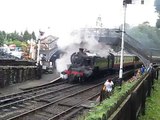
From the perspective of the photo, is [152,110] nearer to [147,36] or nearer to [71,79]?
[71,79]

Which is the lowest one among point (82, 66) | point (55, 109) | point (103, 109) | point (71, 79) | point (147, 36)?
point (55, 109)

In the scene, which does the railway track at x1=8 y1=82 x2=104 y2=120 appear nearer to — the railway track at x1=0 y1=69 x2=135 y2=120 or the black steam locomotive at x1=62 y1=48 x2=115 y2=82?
the railway track at x1=0 y1=69 x2=135 y2=120

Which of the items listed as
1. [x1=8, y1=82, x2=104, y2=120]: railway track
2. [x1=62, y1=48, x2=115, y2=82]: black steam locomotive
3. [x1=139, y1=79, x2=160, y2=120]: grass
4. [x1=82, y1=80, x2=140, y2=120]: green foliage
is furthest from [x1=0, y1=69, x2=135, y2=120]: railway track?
[x1=82, y1=80, x2=140, y2=120]: green foliage

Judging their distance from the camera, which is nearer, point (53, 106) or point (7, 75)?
point (53, 106)

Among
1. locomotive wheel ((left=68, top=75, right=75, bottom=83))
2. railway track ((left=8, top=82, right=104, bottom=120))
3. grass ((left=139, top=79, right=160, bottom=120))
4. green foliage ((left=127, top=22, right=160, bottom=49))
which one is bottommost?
railway track ((left=8, top=82, right=104, bottom=120))

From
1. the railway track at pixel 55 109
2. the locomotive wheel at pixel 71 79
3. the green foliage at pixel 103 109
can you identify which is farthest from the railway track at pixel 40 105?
the green foliage at pixel 103 109

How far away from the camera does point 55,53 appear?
38844 mm

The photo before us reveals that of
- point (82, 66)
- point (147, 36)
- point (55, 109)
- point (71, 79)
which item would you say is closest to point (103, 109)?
point (55, 109)

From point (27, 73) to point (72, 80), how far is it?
3.96m

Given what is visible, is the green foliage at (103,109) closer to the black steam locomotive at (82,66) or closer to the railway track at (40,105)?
the railway track at (40,105)

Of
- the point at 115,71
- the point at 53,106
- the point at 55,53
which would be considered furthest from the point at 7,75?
the point at 115,71

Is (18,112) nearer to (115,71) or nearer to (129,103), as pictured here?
(129,103)

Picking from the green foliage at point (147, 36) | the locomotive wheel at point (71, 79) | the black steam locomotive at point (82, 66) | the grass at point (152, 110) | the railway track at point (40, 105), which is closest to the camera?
the grass at point (152, 110)

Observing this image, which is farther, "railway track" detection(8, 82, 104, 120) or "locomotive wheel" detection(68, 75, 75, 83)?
"locomotive wheel" detection(68, 75, 75, 83)
